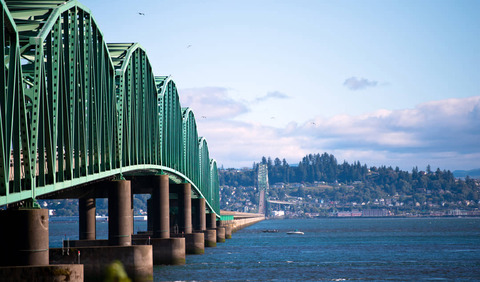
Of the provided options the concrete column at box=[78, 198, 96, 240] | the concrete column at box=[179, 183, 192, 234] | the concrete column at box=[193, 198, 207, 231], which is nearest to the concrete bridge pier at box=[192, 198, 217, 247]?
the concrete column at box=[193, 198, 207, 231]

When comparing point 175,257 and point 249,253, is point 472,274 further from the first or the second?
point 249,253

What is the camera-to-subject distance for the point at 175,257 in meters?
82.6

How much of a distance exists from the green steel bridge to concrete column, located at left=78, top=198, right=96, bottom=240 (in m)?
8.00

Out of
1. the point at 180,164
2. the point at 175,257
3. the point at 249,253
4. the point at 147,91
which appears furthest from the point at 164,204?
the point at 249,253

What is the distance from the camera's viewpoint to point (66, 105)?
156ft

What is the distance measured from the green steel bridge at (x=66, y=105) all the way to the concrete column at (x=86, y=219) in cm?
800

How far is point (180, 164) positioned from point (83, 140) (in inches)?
2367

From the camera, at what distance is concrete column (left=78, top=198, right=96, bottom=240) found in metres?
90.9

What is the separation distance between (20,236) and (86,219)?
50810 millimetres

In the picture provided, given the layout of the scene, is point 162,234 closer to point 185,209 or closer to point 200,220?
point 185,209

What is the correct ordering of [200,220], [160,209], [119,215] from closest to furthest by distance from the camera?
[119,215] → [160,209] → [200,220]

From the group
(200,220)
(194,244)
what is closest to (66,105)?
(194,244)

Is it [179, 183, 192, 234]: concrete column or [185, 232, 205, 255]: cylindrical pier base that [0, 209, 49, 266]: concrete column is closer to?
[185, 232, 205, 255]: cylindrical pier base

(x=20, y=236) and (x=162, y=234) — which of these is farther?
(x=162, y=234)
